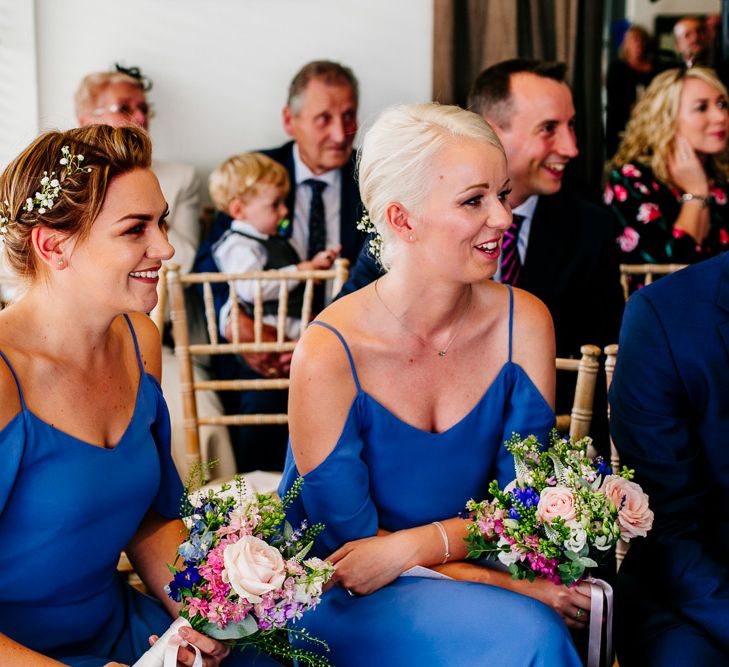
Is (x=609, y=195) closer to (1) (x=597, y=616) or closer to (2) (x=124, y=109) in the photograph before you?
(2) (x=124, y=109)

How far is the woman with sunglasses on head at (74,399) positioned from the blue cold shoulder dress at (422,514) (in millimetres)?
265

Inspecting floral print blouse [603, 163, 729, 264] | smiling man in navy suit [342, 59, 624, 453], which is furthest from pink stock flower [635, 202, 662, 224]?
smiling man in navy suit [342, 59, 624, 453]

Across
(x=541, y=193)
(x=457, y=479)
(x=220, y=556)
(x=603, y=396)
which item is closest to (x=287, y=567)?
(x=220, y=556)

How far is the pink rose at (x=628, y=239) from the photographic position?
4.17m

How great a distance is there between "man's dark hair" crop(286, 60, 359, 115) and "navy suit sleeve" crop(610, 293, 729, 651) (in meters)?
2.56

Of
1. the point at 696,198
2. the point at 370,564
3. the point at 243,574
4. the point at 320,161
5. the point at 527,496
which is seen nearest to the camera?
the point at 243,574

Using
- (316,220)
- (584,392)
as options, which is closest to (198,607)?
(584,392)

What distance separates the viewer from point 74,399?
1.81 metres

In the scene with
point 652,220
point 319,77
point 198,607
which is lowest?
point 198,607

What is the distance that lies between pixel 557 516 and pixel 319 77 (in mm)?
3026

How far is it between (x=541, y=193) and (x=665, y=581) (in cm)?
157

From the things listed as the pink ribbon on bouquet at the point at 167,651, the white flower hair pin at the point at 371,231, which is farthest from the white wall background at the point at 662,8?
the pink ribbon on bouquet at the point at 167,651

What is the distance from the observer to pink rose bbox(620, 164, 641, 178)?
4273 mm

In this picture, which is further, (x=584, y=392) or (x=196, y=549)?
(x=584, y=392)
